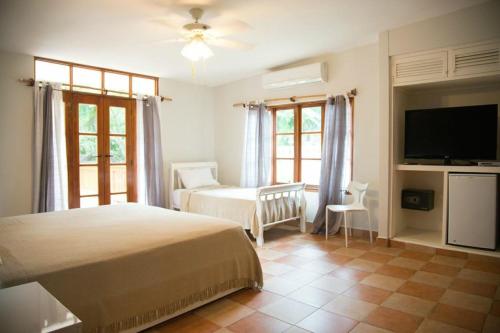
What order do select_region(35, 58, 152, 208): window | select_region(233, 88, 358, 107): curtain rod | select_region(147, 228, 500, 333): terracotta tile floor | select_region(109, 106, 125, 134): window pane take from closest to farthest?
select_region(147, 228, 500, 333): terracotta tile floor → select_region(233, 88, 358, 107): curtain rod → select_region(35, 58, 152, 208): window → select_region(109, 106, 125, 134): window pane

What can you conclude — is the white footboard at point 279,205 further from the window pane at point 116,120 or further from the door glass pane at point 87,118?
the door glass pane at point 87,118

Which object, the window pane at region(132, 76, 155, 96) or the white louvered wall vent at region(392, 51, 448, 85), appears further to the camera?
the window pane at region(132, 76, 155, 96)

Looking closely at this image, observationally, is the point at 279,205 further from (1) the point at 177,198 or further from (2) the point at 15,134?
(2) the point at 15,134

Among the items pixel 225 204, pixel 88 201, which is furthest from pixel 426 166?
pixel 88 201

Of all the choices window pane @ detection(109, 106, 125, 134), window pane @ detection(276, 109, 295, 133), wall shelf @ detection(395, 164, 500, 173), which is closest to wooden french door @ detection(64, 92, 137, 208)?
window pane @ detection(109, 106, 125, 134)

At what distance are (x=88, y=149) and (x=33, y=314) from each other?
4.25 m

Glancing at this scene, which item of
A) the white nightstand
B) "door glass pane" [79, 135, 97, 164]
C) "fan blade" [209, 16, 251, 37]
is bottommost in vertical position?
the white nightstand

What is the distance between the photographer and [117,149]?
521cm

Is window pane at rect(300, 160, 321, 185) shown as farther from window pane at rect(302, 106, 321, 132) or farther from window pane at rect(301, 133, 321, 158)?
window pane at rect(302, 106, 321, 132)

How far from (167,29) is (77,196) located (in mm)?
2679

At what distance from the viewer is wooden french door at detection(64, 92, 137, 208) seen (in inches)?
187

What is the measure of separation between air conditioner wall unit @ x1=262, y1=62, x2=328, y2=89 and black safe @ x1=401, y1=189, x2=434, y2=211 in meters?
1.92

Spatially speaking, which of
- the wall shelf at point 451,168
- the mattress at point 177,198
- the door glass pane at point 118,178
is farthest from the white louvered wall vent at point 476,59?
the door glass pane at point 118,178

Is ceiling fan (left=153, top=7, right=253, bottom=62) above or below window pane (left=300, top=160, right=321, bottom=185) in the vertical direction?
above
